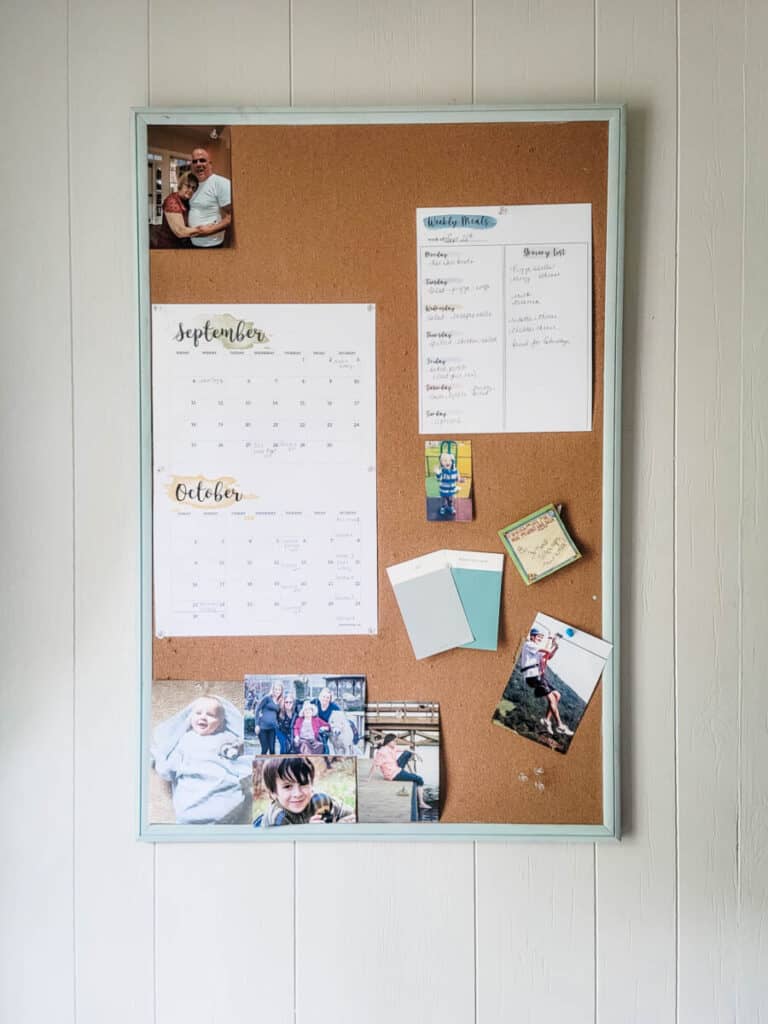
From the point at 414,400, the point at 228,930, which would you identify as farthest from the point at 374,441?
the point at 228,930

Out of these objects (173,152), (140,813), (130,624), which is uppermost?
(173,152)

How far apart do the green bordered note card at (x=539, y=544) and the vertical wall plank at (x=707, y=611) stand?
0.17m

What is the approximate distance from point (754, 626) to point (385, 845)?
62cm

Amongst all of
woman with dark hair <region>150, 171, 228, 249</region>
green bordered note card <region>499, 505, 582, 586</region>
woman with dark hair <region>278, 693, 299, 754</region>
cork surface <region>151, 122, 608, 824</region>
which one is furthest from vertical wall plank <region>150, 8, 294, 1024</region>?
woman with dark hair <region>150, 171, 228, 249</region>

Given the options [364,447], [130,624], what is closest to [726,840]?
[364,447]

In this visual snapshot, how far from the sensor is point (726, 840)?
3.44 feet

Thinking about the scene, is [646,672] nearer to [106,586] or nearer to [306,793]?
[306,793]

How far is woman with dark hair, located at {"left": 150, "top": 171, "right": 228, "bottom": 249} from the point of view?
1.02 meters

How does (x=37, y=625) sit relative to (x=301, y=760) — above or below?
above

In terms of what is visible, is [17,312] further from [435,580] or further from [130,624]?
[435,580]

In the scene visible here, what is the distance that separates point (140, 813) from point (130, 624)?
269mm

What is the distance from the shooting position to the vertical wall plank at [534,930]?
1.04 meters

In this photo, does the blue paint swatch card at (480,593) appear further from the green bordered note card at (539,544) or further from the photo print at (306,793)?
the photo print at (306,793)

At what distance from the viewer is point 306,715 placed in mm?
1034
